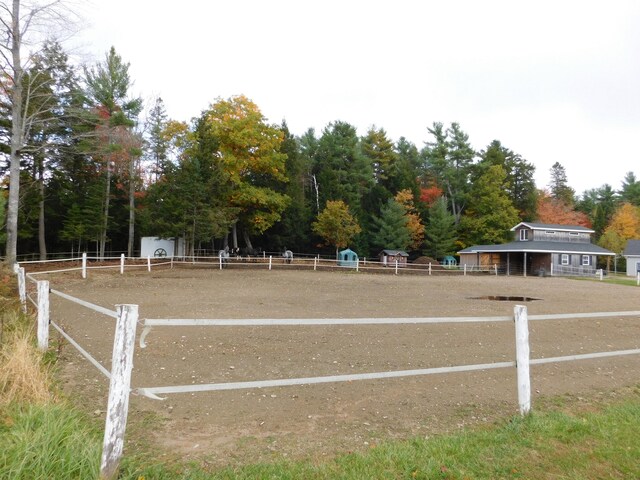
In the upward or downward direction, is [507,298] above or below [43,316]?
below

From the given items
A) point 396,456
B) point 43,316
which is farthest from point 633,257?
point 43,316

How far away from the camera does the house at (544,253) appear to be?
129 ft

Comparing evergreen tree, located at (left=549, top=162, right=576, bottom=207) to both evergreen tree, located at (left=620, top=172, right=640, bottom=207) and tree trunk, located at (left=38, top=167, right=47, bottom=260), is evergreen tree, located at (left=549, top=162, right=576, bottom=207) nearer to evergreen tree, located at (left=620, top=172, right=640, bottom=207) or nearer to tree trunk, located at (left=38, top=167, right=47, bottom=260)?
evergreen tree, located at (left=620, top=172, right=640, bottom=207)

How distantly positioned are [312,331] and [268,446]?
15.7 ft

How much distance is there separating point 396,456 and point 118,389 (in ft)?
6.82

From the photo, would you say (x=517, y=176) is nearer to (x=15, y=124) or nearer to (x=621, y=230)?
(x=621, y=230)

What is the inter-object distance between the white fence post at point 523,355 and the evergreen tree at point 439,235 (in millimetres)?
46725

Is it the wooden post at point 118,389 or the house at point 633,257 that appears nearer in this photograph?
the wooden post at point 118,389

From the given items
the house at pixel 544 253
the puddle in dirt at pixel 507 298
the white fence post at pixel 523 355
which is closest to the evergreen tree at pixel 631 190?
the house at pixel 544 253

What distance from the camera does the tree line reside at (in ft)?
75.3

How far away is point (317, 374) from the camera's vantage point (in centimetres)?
528

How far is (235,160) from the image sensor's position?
36094 millimetres

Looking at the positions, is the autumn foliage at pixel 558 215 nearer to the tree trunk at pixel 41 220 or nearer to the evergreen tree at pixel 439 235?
the evergreen tree at pixel 439 235

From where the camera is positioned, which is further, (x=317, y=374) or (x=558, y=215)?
(x=558, y=215)
